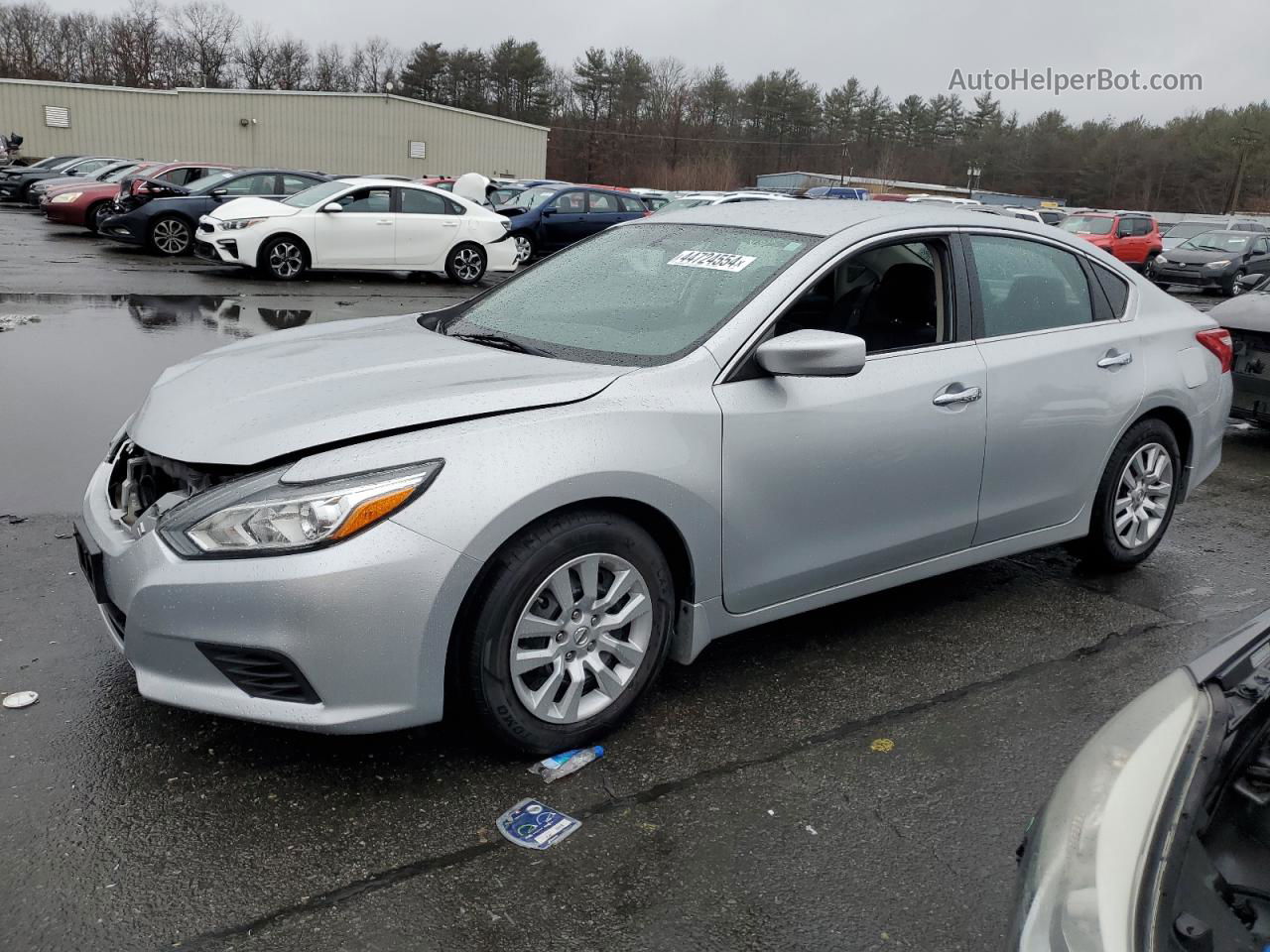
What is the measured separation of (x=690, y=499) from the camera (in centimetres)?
319

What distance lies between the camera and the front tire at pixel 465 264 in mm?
16844

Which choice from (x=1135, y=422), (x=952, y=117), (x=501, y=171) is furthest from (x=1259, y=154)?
(x=1135, y=422)

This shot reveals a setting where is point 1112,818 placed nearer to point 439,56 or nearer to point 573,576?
point 573,576

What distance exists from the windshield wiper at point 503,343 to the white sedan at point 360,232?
12611 millimetres

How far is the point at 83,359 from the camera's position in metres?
8.89

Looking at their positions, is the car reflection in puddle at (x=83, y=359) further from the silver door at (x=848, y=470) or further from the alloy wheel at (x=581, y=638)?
the silver door at (x=848, y=470)

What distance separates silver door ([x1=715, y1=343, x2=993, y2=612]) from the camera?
3350 millimetres

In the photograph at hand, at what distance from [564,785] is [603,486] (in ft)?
2.80

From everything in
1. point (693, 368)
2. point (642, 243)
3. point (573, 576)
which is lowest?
point (573, 576)

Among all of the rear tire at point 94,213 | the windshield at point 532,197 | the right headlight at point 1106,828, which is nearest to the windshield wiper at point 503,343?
the right headlight at point 1106,828

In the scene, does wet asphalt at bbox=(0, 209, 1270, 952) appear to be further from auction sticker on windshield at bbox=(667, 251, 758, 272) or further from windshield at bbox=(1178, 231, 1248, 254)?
windshield at bbox=(1178, 231, 1248, 254)

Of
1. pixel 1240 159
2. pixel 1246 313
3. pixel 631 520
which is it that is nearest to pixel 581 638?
pixel 631 520

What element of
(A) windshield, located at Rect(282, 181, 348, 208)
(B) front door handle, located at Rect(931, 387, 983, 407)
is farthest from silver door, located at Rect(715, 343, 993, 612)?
(A) windshield, located at Rect(282, 181, 348, 208)

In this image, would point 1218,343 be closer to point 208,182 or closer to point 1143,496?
point 1143,496
